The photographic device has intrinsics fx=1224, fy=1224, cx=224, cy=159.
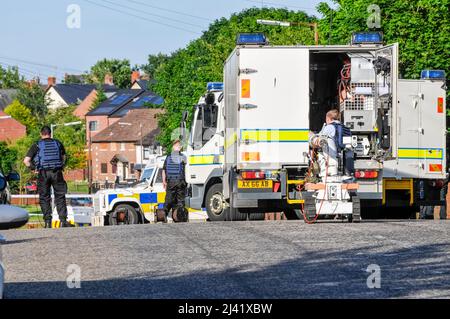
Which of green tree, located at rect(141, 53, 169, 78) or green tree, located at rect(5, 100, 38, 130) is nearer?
green tree, located at rect(5, 100, 38, 130)

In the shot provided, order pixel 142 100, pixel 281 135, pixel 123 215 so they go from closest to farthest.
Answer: pixel 281 135 → pixel 123 215 → pixel 142 100

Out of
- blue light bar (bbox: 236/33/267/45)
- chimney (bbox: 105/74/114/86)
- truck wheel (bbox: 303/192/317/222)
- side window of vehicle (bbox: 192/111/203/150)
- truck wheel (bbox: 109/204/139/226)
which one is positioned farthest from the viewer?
chimney (bbox: 105/74/114/86)

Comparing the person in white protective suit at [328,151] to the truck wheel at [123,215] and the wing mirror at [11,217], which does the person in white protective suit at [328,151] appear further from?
the wing mirror at [11,217]

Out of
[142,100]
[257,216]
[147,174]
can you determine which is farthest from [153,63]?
[257,216]

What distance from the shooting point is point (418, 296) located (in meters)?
9.60

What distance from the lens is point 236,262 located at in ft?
41.3

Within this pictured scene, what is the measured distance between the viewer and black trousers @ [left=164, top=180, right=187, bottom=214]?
83.5 ft

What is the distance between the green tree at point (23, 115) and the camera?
155750 mm

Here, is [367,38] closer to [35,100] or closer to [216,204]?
[216,204]

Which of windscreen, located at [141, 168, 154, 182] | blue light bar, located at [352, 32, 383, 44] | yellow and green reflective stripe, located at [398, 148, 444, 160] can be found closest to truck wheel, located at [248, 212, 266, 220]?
yellow and green reflective stripe, located at [398, 148, 444, 160]

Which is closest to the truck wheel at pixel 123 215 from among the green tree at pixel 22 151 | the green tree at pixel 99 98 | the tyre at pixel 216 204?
the tyre at pixel 216 204

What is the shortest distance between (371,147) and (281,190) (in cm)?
201

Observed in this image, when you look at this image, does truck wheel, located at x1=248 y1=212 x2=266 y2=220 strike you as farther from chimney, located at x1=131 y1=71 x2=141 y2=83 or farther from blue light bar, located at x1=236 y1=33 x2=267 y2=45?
chimney, located at x1=131 y1=71 x2=141 y2=83
